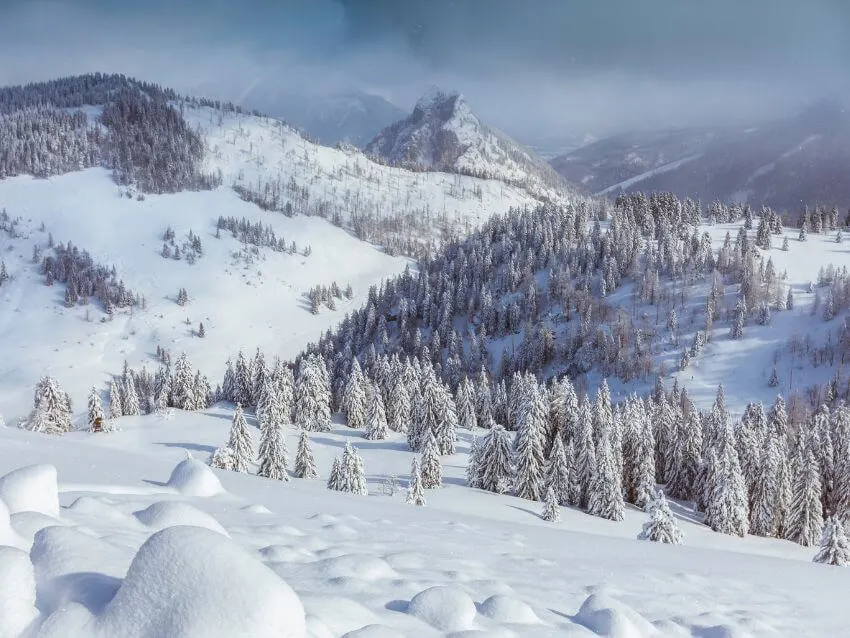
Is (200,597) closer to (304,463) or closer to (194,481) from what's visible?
(194,481)

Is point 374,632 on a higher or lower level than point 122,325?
lower

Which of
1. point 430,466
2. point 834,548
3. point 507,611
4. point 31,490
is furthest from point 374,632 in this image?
point 430,466

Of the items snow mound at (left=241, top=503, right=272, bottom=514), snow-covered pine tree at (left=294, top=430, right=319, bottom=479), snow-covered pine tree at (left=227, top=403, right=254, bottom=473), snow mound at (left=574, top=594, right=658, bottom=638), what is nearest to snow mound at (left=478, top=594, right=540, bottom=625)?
snow mound at (left=574, top=594, right=658, bottom=638)

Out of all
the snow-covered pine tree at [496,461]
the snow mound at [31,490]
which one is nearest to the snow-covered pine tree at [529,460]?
the snow-covered pine tree at [496,461]

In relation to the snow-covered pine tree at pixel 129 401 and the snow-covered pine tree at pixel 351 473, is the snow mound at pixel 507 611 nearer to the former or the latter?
the snow-covered pine tree at pixel 351 473

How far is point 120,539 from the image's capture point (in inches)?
268

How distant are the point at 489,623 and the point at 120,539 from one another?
464cm

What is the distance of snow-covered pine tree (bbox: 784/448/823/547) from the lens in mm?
54000

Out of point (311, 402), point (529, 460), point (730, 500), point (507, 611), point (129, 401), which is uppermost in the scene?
point (507, 611)

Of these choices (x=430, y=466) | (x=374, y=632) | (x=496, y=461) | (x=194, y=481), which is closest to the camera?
(x=374, y=632)

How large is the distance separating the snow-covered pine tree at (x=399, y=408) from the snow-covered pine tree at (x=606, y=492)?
3379 cm

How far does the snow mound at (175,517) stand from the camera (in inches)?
279

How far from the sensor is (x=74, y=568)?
4762 mm

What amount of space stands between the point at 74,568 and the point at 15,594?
0.67 metres
